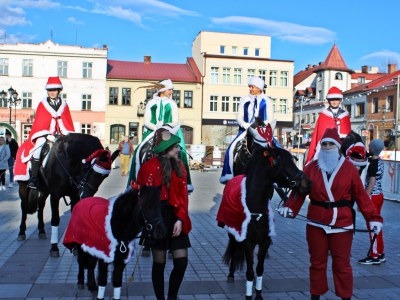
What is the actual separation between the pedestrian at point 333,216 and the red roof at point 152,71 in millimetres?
49200

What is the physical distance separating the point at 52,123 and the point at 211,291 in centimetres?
430

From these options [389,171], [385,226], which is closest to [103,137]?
[389,171]

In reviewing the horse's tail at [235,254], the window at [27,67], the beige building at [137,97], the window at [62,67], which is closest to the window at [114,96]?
the beige building at [137,97]

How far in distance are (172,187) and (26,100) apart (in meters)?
50.1

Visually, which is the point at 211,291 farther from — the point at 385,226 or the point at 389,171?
the point at 389,171

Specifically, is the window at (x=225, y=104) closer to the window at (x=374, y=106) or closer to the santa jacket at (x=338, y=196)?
the window at (x=374, y=106)

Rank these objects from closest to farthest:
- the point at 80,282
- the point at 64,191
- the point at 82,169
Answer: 1. the point at 80,282
2. the point at 82,169
3. the point at 64,191

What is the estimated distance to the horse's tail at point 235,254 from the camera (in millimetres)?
6336

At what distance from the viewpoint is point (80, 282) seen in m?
5.94

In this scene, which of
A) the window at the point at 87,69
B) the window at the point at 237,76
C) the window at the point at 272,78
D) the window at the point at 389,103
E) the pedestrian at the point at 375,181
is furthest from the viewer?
the window at the point at 272,78

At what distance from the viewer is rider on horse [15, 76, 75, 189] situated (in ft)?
27.3

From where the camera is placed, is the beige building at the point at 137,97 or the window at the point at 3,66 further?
the beige building at the point at 137,97

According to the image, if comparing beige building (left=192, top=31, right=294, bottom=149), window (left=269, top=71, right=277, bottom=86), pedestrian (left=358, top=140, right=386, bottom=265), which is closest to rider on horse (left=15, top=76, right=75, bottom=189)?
pedestrian (left=358, top=140, right=386, bottom=265)

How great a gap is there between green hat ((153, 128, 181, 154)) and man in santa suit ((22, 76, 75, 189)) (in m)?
3.61
